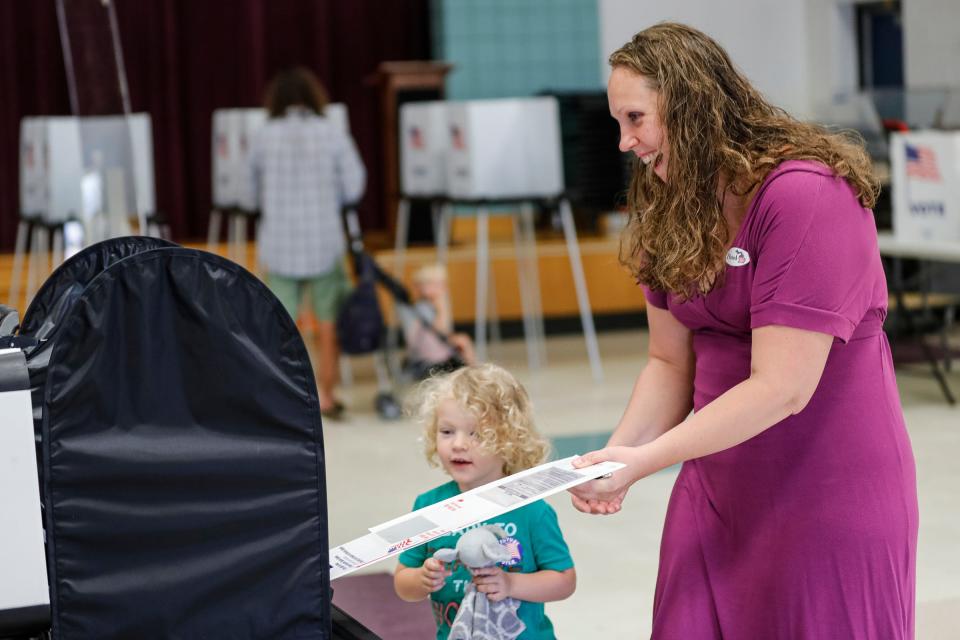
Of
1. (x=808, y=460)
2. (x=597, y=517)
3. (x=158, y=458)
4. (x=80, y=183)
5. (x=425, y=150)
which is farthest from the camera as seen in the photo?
(x=425, y=150)

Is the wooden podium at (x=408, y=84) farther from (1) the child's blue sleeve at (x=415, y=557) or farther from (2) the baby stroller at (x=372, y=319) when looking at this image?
(1) the child's blue sleeve at (x=415, y=557)

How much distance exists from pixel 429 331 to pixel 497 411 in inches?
153

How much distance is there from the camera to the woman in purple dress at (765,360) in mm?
1808

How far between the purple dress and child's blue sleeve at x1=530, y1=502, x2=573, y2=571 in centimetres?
23

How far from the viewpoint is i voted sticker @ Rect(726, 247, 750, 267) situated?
1.86m

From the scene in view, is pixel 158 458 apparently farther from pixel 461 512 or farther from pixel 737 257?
pixel 737 257

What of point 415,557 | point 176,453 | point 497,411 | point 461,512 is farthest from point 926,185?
point 176,453

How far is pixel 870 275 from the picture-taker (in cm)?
185

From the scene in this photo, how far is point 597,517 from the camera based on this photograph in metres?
4.36

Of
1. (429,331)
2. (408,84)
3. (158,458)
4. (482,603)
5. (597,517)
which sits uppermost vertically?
(408,84)

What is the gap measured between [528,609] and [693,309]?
0.59m

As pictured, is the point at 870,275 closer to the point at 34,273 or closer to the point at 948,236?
the point at 948,236

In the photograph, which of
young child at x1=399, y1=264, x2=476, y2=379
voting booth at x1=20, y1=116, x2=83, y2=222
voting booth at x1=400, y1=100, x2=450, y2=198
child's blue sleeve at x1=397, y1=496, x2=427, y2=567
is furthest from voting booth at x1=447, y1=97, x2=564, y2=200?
child's blue sleeve at x1=397, y1=496, x2=427, y2=567

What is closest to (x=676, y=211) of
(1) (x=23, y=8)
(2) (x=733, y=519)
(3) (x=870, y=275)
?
(3) (x=870, y=275)
